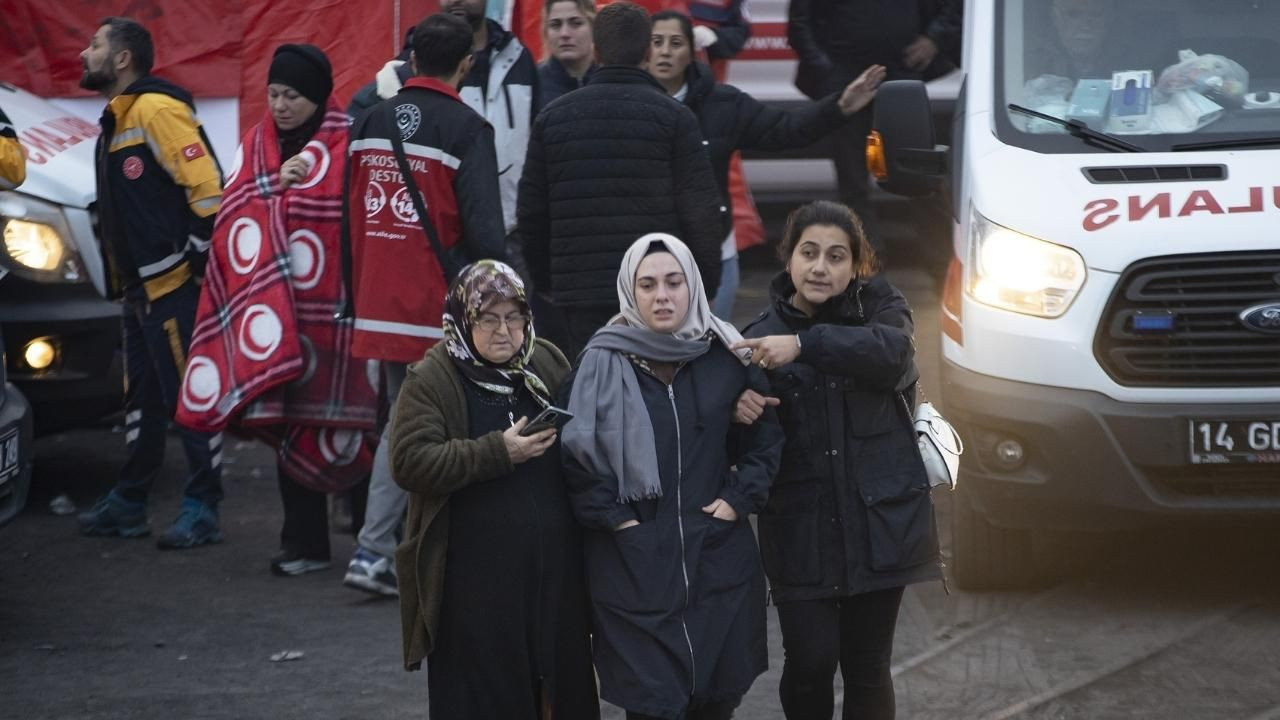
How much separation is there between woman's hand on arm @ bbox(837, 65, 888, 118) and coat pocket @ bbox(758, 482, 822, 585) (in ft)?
8.97

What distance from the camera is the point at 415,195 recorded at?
6398 mm

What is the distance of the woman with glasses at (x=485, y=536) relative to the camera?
14.0 feet

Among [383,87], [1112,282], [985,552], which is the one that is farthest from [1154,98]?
[383,87]

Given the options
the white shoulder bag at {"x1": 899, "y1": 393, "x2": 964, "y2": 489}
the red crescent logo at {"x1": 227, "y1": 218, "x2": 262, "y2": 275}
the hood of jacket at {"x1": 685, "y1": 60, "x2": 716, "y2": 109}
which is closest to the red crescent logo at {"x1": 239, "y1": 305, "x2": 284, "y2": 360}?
the red crescent logo at {"x1": 227, "y1": 218, "x2": 262, "y2": 275}

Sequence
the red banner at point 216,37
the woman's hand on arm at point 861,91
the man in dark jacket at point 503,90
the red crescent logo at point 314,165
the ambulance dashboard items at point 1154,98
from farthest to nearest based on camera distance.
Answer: the red banner at point 216,37, the man in dark jacket at point 503,90, the woman's hand on arm at point 861,91, the red crescent logo at point 314,165, the ambulance dashboard items at point 1154,98

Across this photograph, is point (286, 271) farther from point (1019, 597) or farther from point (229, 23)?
point (229, 23)

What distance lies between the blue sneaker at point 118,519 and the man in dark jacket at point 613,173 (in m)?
2.08

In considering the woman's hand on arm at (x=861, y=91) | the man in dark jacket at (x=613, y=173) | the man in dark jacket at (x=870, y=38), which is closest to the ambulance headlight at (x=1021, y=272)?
the woman's hand on arm at (x=861, y=91)

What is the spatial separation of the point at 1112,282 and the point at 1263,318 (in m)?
0.47

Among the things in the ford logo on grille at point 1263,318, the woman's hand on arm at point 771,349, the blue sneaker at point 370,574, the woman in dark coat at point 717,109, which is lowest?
the blue sneaker at point 370,574

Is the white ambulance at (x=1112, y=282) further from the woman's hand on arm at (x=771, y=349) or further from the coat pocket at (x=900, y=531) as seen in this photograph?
the woman's hand on arm at (x=771, y=349)

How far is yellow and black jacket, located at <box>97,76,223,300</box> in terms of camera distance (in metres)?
7.15

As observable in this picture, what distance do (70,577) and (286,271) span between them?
1.41 metres

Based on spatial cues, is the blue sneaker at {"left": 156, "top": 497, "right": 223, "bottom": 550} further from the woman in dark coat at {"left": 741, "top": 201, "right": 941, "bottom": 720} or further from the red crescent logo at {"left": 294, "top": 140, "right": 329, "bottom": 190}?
the woman in dark coat at {"left": 741, "top": 201, "right": 941, "bottom": 720}
